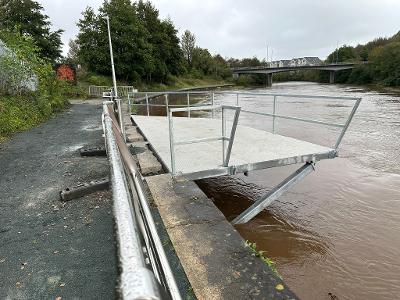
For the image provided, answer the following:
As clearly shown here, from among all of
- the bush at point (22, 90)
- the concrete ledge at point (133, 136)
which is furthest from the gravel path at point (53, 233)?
the bush at point (22, 90)

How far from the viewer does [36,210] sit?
467cm

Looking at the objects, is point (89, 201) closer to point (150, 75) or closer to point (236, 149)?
point (236, 149)

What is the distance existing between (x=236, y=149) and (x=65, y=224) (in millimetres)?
3301

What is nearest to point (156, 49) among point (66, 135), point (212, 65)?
point (212, 65)

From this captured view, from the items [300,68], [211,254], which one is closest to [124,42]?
[211,254]

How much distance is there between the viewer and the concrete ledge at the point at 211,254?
2.51m

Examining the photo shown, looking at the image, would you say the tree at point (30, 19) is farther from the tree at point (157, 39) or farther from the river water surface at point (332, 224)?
the river water surface at point (332, 224)

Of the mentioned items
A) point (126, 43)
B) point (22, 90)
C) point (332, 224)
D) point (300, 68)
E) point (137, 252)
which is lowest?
point (332, 224)

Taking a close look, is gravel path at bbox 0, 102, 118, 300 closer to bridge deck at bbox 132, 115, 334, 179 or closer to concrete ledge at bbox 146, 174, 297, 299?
concrete ledge at bbox 146, 174, 297, 299

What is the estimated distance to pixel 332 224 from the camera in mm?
5883

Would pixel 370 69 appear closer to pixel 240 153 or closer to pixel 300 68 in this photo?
pixel 300 68

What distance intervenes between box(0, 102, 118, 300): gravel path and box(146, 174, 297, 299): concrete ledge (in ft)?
2.27

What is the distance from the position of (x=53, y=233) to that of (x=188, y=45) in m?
81.7

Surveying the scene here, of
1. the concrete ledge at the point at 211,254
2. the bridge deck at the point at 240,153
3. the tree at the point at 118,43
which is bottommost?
the concrete ledge at the point at 211,254
